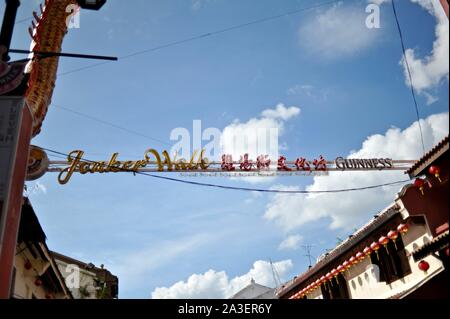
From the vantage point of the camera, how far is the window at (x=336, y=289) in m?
16.4

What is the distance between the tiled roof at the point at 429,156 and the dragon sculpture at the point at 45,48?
11.3 meters

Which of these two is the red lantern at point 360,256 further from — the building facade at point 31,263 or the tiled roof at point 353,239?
the building facade at point 31,263

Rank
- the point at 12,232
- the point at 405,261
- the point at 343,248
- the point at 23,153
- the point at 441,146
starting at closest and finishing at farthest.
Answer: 1. the point at 12,232
2. the point at 23,153
3. the point at 441,146
4. the point at 405,261
5. the point at 343,248

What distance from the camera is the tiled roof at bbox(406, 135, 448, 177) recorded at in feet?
34.9

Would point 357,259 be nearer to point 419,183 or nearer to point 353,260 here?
point 353,260

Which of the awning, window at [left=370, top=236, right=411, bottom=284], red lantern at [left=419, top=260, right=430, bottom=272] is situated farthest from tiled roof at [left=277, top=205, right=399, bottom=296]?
the awning

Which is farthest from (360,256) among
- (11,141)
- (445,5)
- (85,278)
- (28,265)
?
(85,278)

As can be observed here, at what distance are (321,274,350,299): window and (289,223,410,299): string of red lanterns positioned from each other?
0.15 meters

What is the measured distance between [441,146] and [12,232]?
10.1 m

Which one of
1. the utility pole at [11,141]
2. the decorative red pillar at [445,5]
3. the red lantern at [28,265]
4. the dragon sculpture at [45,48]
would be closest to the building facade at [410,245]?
the decorative red pillar at [445,5]

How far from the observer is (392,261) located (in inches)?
527
